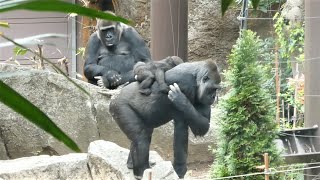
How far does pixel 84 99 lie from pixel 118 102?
5.96ft

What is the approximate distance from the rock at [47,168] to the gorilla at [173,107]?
0.36m

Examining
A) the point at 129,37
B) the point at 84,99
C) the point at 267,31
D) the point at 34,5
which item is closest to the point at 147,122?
the point at 84,99

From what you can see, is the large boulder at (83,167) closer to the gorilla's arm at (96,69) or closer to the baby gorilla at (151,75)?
the baby gorilla at (151,75)

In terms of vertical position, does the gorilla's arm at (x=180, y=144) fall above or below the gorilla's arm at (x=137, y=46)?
below

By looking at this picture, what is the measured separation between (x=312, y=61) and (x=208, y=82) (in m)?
0.88

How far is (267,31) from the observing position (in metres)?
10.5

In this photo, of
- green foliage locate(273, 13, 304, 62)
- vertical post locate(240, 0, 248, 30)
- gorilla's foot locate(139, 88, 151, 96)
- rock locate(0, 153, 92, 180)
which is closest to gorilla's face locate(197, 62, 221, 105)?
gorilla's foot locate(139, 88, 151, 96)

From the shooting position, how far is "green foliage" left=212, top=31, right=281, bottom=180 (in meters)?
6.54

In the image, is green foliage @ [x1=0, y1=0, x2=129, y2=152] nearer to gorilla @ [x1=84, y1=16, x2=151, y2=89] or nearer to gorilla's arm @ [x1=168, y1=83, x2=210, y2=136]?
gorilla's arm @ [x1=168, y1=83, x2=210, y2=136]

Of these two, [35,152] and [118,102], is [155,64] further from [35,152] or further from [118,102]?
[35,152]

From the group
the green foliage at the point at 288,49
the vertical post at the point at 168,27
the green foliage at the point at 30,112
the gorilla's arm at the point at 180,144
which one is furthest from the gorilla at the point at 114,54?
the green foliage at the point at 30,112

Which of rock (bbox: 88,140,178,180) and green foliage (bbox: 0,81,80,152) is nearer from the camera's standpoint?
green foliage (bbox: 0,81,80,152)

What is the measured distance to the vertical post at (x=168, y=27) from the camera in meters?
8.26

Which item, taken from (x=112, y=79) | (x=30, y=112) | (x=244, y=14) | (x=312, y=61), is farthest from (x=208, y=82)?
(x=30, y=112)
